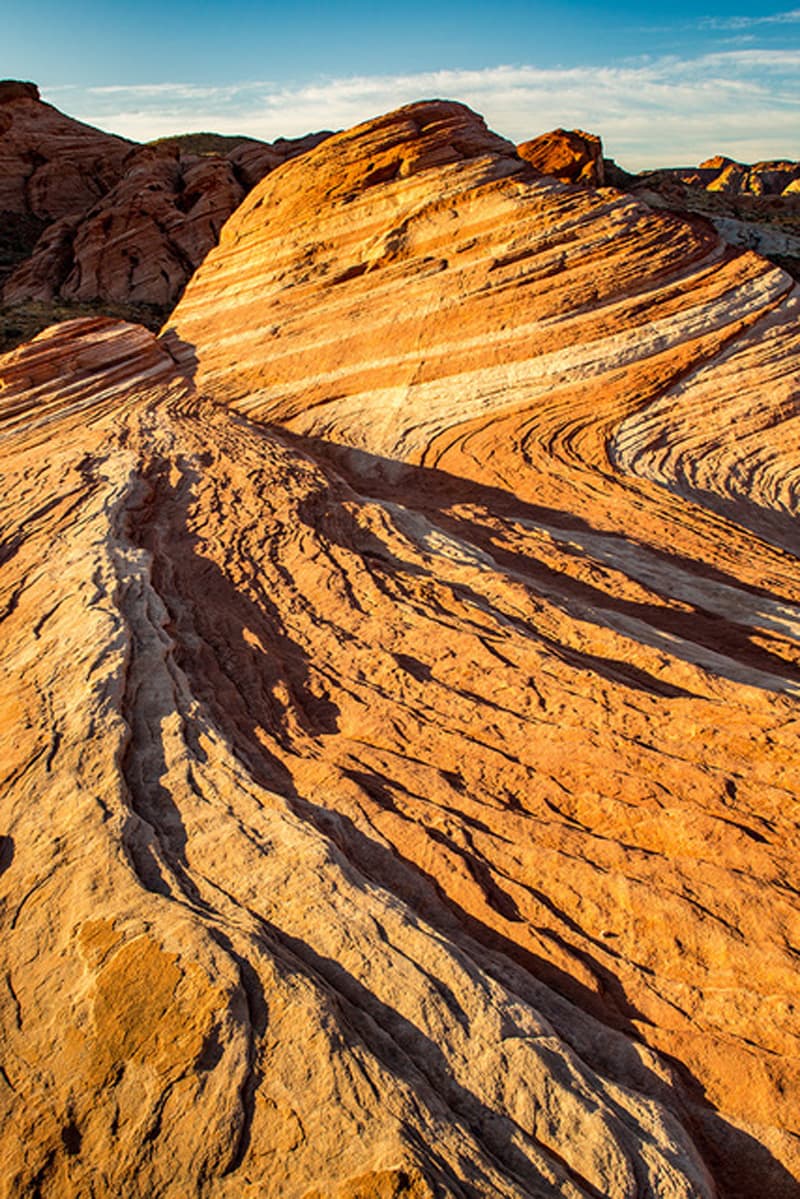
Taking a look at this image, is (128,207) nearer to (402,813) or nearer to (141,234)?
(141,234)

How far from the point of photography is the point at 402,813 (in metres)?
5.59

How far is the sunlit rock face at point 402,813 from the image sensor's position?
11.3 feet

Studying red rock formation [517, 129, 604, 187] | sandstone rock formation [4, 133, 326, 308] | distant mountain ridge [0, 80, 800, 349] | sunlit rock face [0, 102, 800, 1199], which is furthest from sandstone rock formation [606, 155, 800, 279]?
sandstone rock formation [4, 133, 326, 308]

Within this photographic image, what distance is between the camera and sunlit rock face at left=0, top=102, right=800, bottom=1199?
3.44m

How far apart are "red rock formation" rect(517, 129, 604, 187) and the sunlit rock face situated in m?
15.4

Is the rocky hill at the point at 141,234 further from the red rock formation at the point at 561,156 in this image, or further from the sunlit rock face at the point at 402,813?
→ the sunlit rock face at the point at 402,813

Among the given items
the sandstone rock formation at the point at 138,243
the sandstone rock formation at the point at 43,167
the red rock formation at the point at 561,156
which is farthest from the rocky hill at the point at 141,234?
the red rock formation at the point at 561,156

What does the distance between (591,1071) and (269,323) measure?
58.9ft

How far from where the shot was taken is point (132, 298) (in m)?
30.6

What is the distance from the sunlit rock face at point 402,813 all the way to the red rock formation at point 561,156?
15.4 m

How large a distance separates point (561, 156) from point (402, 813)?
2701cm

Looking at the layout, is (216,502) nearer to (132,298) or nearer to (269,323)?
(269,323)

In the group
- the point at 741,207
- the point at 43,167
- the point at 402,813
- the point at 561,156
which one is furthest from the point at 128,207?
the point at 402,813

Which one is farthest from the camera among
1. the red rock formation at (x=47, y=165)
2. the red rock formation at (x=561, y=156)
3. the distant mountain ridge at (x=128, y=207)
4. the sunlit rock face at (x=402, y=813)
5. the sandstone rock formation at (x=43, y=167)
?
the red rock formation at (x=47, y=165)
